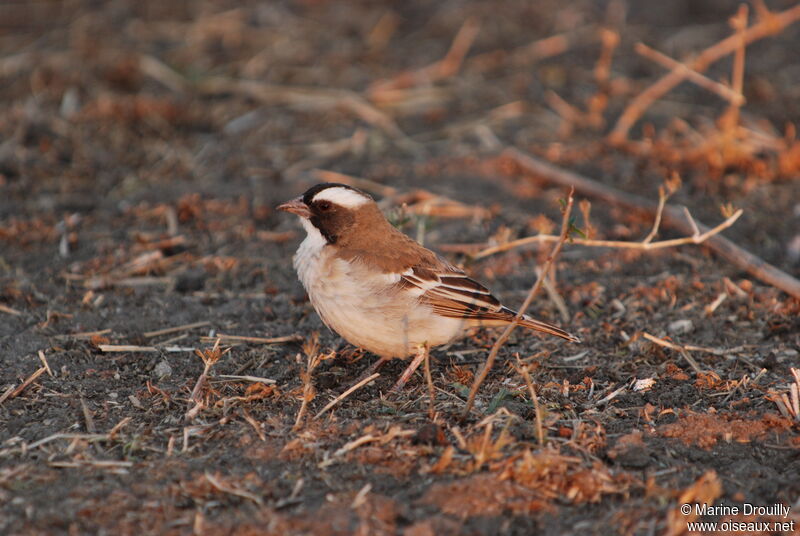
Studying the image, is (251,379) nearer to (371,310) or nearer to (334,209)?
(371,310)

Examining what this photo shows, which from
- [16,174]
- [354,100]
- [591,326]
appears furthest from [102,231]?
[591,326]

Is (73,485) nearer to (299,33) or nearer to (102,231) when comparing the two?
(102,231)

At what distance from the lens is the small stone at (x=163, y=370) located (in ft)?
18.5

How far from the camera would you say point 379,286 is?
5.67 meters

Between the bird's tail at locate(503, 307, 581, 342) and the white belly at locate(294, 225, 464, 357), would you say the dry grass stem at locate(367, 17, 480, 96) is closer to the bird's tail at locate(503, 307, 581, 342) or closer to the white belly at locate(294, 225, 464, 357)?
the white belly at locate(294, 225, 464, 357)

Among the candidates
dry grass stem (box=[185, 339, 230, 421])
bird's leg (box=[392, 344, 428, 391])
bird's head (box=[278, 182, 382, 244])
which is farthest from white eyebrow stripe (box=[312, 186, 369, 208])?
dry grass stem (box=[185, 339, 230, 421])

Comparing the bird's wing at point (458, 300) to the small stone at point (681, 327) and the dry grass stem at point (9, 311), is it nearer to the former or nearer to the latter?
the small stone at point (681, 327)

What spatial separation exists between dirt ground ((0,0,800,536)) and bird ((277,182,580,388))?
0.31 metres

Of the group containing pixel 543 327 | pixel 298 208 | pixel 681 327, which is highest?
pixel 298 208

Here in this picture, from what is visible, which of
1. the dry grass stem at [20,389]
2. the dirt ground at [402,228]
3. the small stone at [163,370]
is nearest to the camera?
the dirt ground at [402,228]

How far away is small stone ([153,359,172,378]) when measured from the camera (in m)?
5.65

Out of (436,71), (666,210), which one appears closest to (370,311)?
(666,210)

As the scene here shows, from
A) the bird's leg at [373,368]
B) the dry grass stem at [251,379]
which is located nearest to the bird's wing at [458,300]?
the bird's leg at [373,368]

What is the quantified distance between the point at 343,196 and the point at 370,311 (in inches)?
35.9
